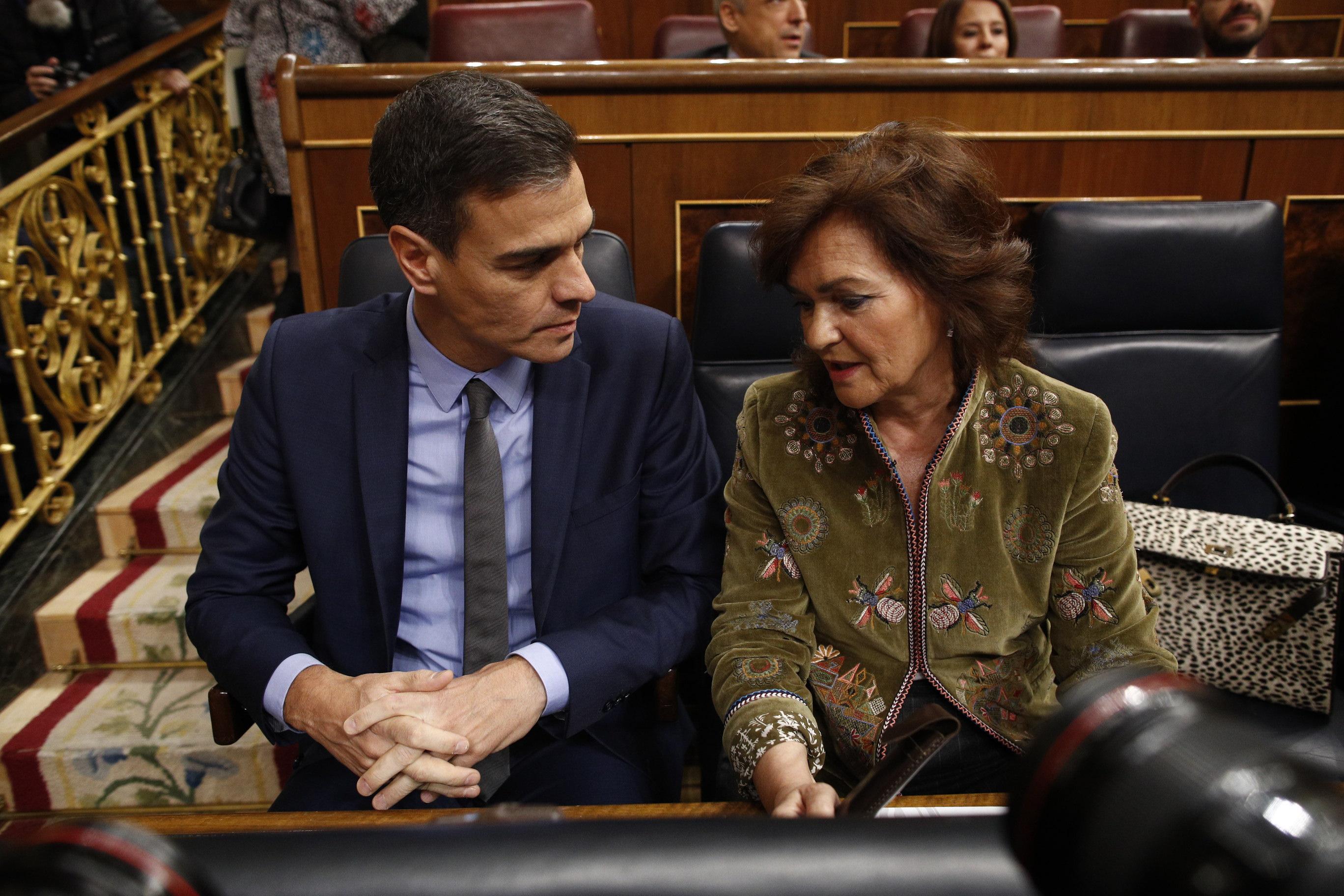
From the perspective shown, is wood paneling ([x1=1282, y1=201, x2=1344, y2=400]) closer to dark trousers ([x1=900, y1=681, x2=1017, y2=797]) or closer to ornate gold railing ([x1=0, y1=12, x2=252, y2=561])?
dark trousers ([x1=900, y1=681, x2=1017, y2=797])

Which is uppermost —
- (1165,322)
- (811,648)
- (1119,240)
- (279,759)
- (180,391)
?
(1119,240)

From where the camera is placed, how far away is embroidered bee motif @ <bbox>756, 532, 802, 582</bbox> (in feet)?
3.62

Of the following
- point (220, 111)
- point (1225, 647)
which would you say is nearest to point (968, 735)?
point (1225, 647)

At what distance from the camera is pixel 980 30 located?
2.52 m

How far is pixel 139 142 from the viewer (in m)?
2.75

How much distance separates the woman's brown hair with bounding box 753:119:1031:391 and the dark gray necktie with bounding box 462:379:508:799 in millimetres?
447

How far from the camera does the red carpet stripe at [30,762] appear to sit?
1771 millimetres

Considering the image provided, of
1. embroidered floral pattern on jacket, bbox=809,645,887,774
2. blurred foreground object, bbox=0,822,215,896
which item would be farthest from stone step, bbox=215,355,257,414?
blurred foreground object, bbox=0,822,215,896

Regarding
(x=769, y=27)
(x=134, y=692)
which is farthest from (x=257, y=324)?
(x=769, y=27)

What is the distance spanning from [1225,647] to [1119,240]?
711 millimetres

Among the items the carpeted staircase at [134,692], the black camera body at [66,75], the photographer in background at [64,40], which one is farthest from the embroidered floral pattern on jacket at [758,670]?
the black camera body at [66,75]

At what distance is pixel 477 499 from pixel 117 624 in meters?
1.38

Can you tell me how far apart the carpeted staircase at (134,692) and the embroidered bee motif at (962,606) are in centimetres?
122

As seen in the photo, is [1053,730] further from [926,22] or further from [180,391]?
[926,22]
